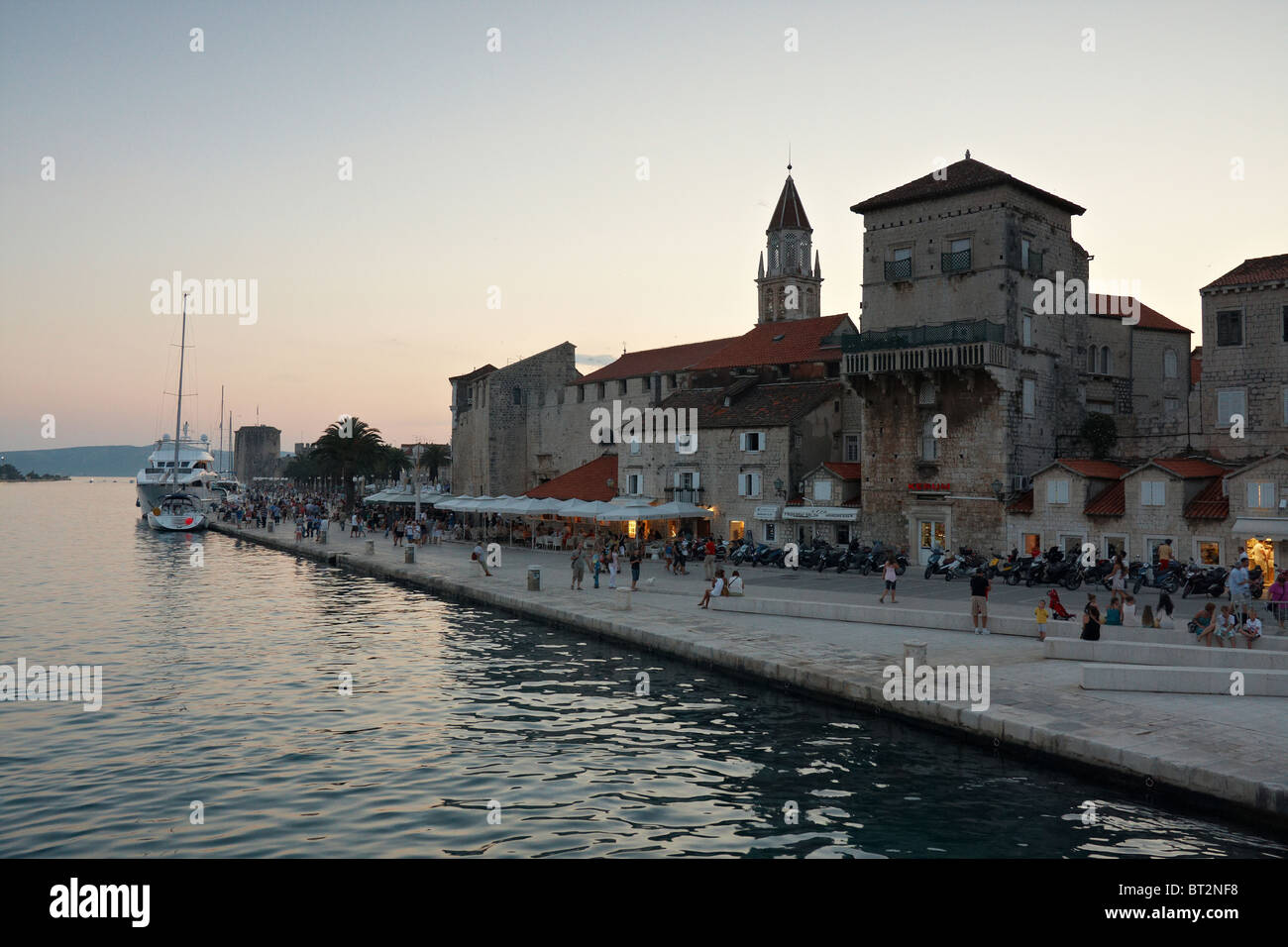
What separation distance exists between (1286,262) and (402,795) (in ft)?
131

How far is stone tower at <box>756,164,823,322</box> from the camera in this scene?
9650cm

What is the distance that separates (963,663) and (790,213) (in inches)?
3384

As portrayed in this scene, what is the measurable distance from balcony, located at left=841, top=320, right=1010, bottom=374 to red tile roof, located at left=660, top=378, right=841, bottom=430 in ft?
17.3

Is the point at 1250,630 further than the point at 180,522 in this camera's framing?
No

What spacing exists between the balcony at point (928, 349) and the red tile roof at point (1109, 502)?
254 inches

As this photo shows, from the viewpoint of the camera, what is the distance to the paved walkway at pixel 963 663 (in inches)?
498

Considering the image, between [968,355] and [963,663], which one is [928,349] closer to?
[968,355]

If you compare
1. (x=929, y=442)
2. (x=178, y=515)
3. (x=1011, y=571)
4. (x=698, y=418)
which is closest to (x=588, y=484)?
(x=698, y=418)

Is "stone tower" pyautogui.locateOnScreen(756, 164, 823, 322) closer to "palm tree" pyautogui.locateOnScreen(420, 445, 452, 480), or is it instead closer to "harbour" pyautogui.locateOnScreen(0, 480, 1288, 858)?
"palm tree" pyautogui.locateOnScreen(420, 445, 452, 480)

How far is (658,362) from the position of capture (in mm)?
68938

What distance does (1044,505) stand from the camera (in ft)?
123

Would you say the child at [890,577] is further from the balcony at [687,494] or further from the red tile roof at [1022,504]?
the balcony at [687,494]
